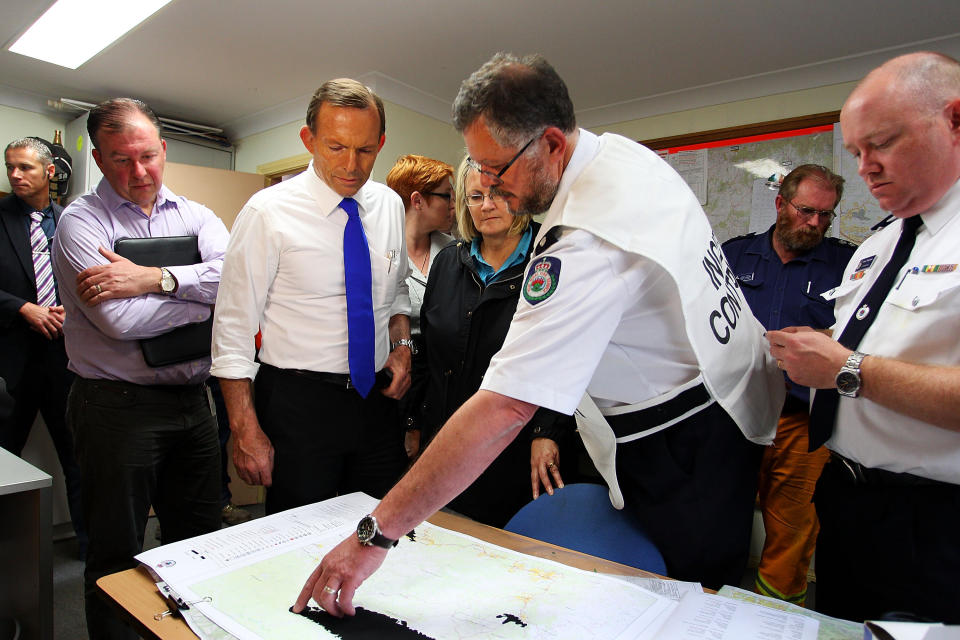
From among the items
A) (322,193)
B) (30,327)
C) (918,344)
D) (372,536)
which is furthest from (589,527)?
(30,327)

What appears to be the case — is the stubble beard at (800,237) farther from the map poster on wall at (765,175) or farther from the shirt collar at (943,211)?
the shirt collar at (943,211)

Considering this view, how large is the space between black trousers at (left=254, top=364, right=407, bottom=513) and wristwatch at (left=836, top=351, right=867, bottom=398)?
113 centimetres

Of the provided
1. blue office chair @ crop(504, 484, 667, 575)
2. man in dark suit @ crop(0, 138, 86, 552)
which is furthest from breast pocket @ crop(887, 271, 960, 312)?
man in dark suit @ crop(0, 138, 86, 552)

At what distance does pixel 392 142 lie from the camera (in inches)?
164

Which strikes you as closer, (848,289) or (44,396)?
(848,289)

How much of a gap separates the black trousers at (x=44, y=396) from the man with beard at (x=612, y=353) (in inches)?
104

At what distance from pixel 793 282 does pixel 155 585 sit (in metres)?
2.52

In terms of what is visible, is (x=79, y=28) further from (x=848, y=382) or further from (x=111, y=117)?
(x=848, y=382)

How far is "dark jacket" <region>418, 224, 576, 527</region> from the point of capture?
1.69 metres

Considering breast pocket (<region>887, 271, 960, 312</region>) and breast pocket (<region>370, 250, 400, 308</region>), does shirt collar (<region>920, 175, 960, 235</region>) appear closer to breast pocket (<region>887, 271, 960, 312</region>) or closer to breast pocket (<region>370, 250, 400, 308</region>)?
breast pocket (<region>887, 271, 960, 312</region>)

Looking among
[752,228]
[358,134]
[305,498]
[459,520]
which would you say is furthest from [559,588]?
[752,228]

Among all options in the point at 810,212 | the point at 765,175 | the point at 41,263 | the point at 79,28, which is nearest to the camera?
the point at 810,212

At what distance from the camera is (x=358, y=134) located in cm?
161

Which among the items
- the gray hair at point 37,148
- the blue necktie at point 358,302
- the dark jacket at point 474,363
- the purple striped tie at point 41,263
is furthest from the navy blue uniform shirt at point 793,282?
the gray hair at point 37,148
